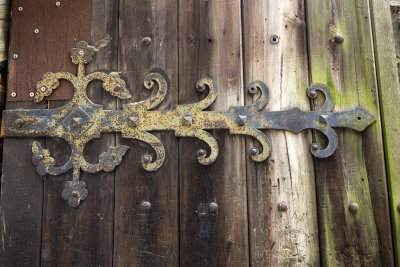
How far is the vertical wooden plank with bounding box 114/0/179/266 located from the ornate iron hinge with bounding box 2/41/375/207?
0.03 m

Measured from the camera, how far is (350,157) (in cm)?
93

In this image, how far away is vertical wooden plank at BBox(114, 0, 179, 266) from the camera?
3.07ft

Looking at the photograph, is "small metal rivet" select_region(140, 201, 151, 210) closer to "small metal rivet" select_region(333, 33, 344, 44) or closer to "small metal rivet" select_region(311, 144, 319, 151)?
Answer: "small metal rivet" select_region(311, 144, 319, 151)

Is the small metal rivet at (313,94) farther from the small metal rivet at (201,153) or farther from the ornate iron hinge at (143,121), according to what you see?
the small metal rivet at (201,153)

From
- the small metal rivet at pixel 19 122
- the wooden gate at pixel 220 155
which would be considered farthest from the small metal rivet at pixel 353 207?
the small metal rivet at pixel 19 122

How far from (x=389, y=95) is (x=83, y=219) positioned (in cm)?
102

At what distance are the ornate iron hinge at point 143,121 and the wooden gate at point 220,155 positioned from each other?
0.02m

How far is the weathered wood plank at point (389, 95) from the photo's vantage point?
2.94 feet

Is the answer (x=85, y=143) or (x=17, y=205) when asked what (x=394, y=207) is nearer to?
(x=85, y=143)

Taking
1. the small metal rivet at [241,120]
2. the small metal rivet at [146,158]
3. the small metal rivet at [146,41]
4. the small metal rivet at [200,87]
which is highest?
the small metal rivet at [146,41]

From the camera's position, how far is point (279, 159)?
941mm

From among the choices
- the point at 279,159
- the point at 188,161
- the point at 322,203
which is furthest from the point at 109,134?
the point at 322,203

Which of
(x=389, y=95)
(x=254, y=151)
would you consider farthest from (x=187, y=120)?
(x=389, y=95)

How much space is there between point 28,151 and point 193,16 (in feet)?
2.29
